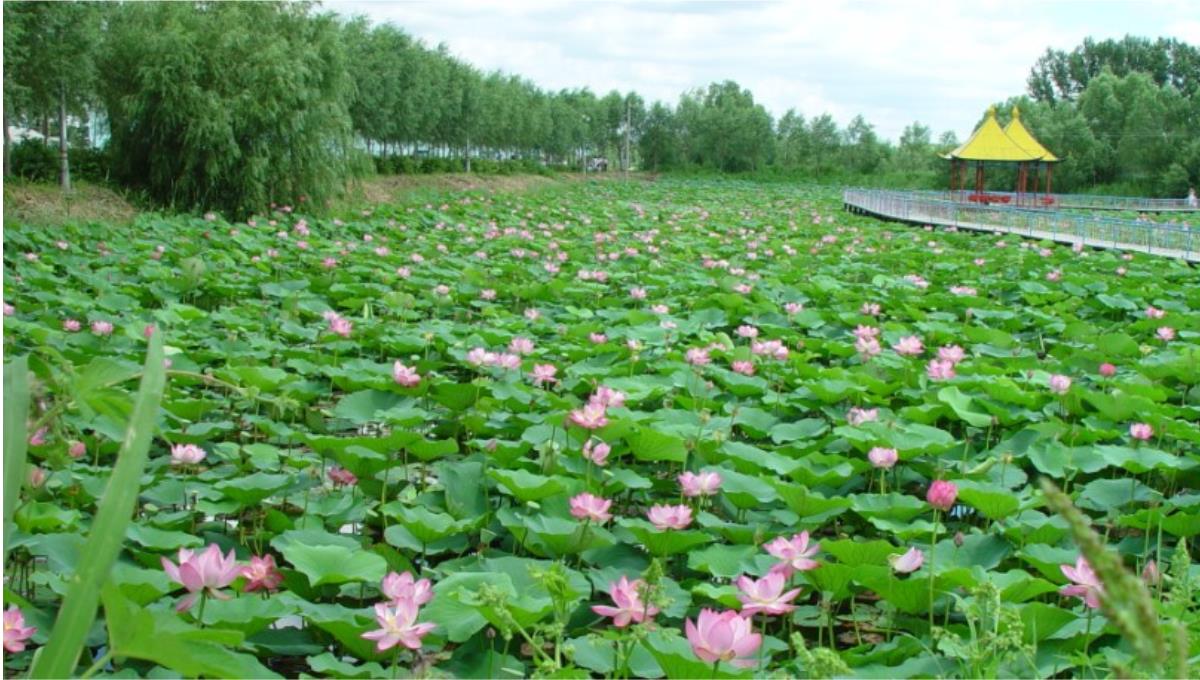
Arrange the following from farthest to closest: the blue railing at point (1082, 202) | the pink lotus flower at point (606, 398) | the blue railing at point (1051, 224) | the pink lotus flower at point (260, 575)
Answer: the blue railing at point (1082, 202) → the blue railing at point (1051, 224) → the pink lotus flower at point (606, 398) → the pink lotus flower at point (260, 575)

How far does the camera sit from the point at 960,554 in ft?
6.73

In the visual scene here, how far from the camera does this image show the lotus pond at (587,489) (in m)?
1.41

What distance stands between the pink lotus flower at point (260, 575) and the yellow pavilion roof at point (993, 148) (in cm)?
2166

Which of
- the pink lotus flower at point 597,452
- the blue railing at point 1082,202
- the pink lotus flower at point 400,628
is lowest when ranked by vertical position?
the pink lotus flower at point 400,628

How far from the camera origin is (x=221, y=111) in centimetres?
1077

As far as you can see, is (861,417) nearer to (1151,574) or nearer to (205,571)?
(1151,574)

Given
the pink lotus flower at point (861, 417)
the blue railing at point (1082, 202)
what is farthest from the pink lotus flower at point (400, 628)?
the blue railing at point (1082, 202)

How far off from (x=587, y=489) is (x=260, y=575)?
0.79 m

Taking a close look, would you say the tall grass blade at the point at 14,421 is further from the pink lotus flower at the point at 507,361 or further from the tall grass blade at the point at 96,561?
the pink lotus flower at the point at 507,361

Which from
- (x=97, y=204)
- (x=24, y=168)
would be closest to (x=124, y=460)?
(x=97, y=204)

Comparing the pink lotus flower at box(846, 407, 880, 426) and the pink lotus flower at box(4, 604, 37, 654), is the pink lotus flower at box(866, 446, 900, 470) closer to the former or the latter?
the pink lotus flower at box(846, 407, 880, 426)

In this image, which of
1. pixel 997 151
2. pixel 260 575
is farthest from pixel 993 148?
pixel 260 575

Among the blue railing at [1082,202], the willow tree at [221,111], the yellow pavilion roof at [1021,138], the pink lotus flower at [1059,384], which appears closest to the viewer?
the pink lotus flower at [1059,384]

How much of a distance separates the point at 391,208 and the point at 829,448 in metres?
10.2
